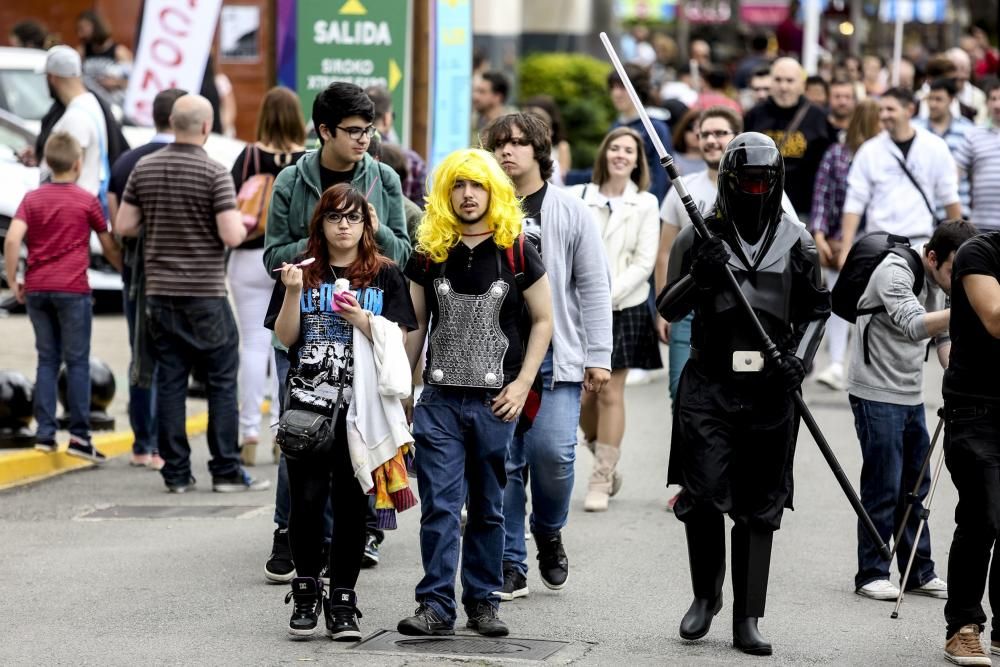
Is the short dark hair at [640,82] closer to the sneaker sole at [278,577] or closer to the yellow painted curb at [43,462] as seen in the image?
the yellow painted curb at [43,462]

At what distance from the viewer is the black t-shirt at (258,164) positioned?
8.90 meters

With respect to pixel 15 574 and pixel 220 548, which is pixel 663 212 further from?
pixel 15 574

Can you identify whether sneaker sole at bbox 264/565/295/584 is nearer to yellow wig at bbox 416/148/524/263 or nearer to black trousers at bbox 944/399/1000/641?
yellow wig at bbox 416/148/524/263

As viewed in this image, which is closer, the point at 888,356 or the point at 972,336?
the point at 972,336

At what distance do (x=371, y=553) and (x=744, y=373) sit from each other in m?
2.18

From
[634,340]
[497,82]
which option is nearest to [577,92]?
[497,82]

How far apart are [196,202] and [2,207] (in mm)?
6604

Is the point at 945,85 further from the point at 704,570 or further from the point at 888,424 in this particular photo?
the point at 704,570

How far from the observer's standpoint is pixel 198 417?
11578 mm

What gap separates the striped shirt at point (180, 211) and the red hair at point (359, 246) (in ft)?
8.93

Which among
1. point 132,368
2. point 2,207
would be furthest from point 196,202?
point 2,207

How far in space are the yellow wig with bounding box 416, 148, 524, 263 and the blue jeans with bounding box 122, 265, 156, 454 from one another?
12.1 ft

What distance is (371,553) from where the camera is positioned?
754cm

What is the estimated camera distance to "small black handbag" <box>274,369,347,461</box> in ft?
19.6
